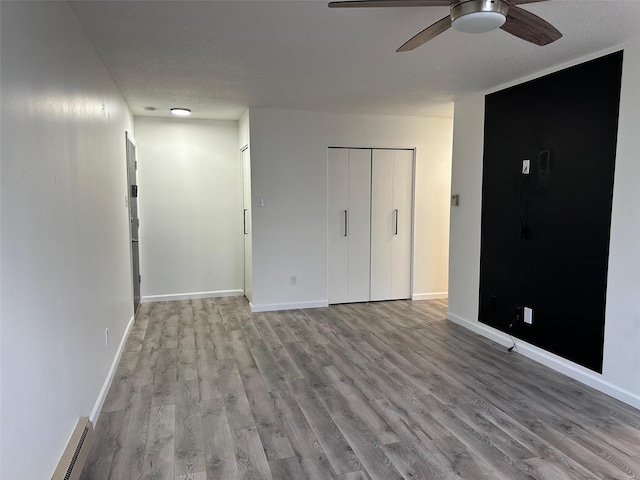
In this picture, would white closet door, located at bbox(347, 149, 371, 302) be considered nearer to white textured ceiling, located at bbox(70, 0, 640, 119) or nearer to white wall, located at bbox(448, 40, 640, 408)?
white textured ceiling, located at bbox(70, 0, 640, 119)

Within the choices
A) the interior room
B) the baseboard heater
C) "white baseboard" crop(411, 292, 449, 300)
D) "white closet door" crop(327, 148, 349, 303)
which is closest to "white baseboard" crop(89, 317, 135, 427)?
the interior room

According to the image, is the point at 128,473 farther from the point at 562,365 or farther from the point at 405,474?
the point at 562,365

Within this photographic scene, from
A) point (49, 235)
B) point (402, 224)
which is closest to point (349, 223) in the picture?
point (402, 224)

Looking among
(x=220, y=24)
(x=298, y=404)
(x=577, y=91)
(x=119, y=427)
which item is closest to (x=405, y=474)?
(x=298, y=404)

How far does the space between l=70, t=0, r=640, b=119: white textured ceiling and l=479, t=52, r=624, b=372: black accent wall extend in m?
0.29

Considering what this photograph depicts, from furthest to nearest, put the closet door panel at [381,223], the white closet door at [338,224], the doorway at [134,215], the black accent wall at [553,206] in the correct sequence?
the closet door panel at [381,223]
the white closet door at [338,224]
the doorway at [134,215]
the black accent wall at [553,206]

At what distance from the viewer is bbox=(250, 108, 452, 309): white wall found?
5.00 metres

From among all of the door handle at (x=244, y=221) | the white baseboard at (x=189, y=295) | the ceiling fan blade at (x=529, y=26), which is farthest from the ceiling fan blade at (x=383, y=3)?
the white baseboard at (x=189, y=295)

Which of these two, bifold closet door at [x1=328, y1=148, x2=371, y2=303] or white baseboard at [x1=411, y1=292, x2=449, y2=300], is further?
white baseboard at [x1=411, y1=292, x2=449, y2=300]

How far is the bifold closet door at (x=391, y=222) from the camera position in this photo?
17.9 ft

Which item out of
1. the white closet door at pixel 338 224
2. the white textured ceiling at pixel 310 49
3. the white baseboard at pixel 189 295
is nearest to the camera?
the white textured ceiling at pixel 310 49

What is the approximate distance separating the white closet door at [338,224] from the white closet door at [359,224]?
55mm

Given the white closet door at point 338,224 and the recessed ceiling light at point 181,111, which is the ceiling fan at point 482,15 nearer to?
the white closet door at point 338,224

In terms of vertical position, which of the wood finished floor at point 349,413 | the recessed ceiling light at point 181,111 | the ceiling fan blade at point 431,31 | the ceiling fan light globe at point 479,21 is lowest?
the wood finished floor at point 349,413
